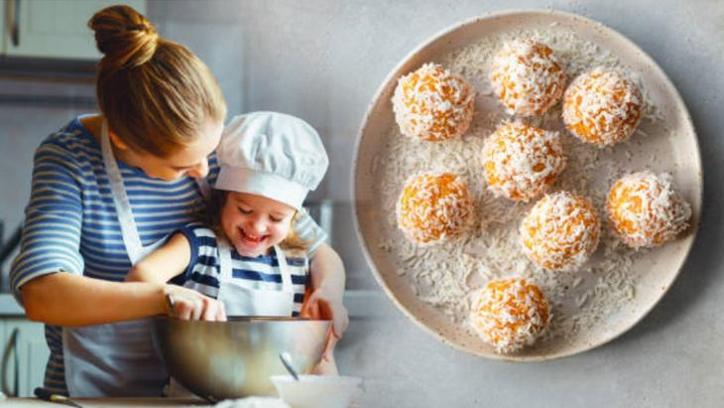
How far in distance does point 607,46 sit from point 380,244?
1.80ft

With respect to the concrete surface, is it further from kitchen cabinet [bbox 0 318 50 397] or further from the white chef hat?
kitchen cabinet [bbox 0 318 50 397]

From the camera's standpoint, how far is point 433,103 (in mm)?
1604

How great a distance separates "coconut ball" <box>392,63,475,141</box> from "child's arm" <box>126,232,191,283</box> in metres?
0.45

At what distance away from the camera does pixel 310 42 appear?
1.59m

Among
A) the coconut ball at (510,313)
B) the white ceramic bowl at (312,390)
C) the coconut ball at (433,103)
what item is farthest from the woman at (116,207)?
the coconut ball at (510,313)

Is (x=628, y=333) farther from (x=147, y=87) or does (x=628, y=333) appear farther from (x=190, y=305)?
(x=147, y=87)

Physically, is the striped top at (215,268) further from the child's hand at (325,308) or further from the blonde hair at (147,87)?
the blonde hair at (147,87)

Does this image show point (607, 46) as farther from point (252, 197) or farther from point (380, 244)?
point (252, 197)

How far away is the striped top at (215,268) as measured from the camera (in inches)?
56.9

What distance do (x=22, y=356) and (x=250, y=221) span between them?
1.31ft

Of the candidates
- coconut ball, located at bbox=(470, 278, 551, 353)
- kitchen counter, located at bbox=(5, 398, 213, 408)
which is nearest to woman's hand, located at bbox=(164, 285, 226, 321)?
kitchen counter, located at bbox=(5, 398, 213, 408)

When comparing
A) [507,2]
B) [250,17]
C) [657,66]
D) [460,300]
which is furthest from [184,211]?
[657,66]

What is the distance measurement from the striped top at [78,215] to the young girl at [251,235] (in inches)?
1.3

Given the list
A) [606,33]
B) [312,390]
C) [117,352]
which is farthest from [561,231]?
[117,352]
